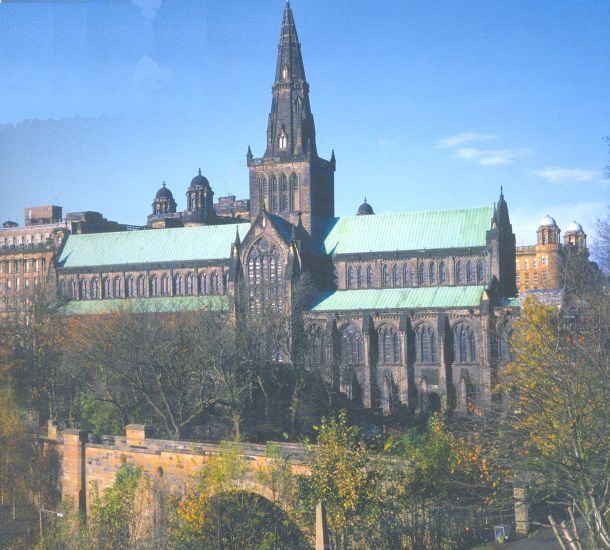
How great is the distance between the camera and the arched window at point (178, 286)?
95500 millimetres

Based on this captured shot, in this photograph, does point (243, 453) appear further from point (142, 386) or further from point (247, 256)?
point (247, 256)

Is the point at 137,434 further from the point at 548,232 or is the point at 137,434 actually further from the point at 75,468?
the point at 548,232

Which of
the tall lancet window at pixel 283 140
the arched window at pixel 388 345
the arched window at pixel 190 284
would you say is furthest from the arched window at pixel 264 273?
the tall lancet window at pixel 283 140

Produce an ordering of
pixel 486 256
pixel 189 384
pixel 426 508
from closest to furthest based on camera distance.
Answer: pixel 426 508, pixel 189 384, pixel 486 256

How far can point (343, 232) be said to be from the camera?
296 feet

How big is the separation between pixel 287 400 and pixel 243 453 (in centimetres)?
2873

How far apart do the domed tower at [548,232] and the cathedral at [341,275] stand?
6520cm

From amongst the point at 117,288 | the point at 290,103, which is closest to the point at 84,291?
the point at 117,288

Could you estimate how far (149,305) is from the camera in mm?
91562

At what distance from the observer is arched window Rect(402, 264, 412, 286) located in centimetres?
8512

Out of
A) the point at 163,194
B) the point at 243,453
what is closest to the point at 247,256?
the point at 243,453

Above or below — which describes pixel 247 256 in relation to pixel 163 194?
below

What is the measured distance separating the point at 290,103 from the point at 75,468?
5126cm

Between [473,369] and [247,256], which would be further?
[247,256]
